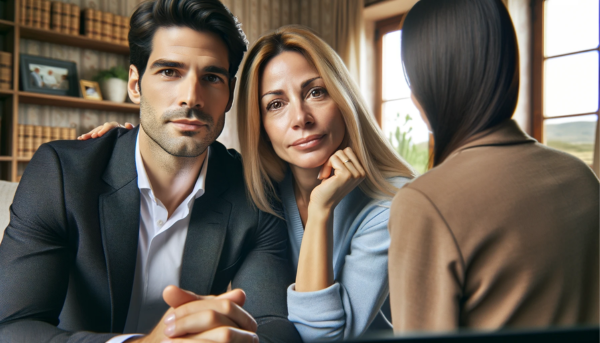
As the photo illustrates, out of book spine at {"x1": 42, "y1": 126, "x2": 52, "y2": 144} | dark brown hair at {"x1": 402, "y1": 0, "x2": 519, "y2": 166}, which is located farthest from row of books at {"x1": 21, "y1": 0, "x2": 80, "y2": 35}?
dark brown hair at {"x1": 402, "y1": 0, "x2": 519, "y2": 166}

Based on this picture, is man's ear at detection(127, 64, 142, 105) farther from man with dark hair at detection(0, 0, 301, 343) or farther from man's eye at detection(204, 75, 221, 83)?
man's eye at detection(204, 75, 221, 83)

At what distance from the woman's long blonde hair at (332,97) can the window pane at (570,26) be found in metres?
1.92

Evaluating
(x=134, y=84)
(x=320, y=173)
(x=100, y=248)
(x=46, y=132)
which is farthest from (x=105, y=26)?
(x=320, y=173)

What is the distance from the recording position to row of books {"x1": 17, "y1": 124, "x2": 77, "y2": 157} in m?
2.18

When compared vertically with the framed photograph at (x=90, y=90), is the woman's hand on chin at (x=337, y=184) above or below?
below

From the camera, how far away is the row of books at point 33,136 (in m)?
2.18

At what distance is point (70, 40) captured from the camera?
7.63ft

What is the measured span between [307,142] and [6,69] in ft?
6.93

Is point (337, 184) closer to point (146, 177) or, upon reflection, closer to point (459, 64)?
point (459, 64)

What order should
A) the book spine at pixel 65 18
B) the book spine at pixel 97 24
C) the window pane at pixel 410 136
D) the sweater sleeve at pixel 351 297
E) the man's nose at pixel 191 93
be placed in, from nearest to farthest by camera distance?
1. the sweater sleeve at pixel 351 297
2. the man's nose at pixel 191 93
3. the book spine at pixel 65 18
4. the book spine at pixel 97 24
5. the window pane at pixel 410 136

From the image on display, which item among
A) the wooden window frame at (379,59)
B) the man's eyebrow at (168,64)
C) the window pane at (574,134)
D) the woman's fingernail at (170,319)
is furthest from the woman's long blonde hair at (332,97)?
the wooden window frame at (379,59)

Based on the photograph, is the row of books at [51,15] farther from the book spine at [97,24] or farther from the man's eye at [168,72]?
the man's eye at [168,72]

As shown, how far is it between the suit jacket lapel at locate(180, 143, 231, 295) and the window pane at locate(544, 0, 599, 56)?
2158 millimetres

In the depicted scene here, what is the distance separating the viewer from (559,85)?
7.10 ft
